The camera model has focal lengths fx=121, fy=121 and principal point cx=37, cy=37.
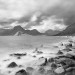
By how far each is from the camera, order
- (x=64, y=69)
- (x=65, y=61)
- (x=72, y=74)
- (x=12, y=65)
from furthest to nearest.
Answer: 1. (x=12, y=65)
2. (x=65, y=61)
3. (x=64, y=69)
4. (x=72, y=74)

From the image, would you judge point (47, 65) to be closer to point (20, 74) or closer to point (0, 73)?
point (20, 74)

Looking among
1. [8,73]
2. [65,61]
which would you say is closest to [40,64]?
[65,61]

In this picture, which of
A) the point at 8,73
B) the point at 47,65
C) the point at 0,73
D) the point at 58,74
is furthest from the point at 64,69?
the point at 0,73

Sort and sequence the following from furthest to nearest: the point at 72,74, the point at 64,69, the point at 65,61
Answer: the point at 65,61 < the point at 64,69 < the point at 72,74

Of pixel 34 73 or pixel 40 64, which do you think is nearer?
pixel 34 73

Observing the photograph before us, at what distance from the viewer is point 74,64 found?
12133mm

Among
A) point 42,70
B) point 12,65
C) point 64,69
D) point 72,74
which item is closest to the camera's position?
point 72,74

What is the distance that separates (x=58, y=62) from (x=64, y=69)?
85.5 inches

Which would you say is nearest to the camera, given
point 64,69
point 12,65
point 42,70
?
point 64,69

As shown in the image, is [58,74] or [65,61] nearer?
[58,74]

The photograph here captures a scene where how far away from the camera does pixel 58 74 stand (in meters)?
10.5

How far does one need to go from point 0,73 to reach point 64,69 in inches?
239

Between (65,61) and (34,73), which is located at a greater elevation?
(65,61)

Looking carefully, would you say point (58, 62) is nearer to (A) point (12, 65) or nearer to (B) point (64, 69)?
(B) point (64, 69)
